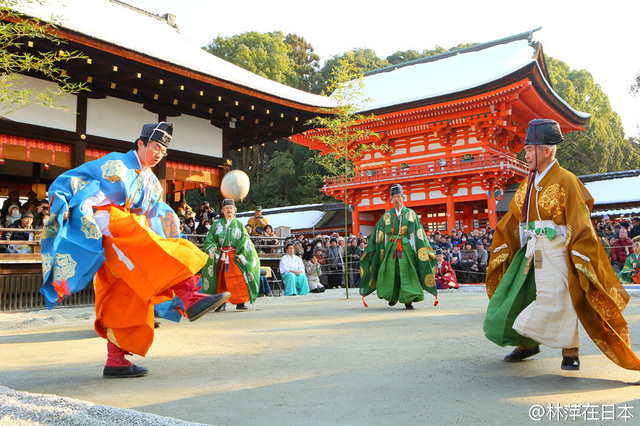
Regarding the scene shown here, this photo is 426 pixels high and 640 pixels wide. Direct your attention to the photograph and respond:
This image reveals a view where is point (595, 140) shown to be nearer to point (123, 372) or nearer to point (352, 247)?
point (352, 247)

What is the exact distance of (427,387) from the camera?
9.84ft

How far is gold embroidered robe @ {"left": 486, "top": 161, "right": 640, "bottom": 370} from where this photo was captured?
316cm

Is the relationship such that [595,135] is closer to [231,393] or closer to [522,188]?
[522,188]

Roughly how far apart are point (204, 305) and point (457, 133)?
19.8 meters

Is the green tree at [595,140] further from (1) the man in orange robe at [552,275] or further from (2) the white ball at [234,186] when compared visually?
(1) the man in orange robe at [552,275]

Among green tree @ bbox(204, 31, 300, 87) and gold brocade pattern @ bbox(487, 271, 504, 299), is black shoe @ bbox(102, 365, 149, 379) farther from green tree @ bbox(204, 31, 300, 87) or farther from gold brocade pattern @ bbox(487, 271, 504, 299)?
green tree @ bbox(204, 31, 300, 87)

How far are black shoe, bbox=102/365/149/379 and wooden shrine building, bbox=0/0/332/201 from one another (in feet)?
20.1

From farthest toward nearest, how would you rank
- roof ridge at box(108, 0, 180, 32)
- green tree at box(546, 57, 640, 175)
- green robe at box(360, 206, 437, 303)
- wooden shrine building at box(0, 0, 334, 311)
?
green tree at box(546, 57, 640, 175)
roof ridge at box(108, 0, 180, 32)
wooden shrine building at box(0, 0, 334, 311)
green robe at box(360, 206, 437, 303)

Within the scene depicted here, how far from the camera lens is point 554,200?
3.53 m

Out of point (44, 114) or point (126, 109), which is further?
point (126, 109)

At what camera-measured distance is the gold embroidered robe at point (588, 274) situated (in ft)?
10.4

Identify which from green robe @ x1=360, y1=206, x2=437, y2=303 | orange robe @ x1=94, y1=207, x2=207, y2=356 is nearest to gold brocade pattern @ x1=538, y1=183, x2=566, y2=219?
orange robe @ x1=94, y1=207, x2=207, y2=356

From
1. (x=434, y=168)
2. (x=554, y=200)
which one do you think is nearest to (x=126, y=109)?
(x=554, y=200)

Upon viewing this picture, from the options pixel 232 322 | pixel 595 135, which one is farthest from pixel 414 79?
pixel 232 322
